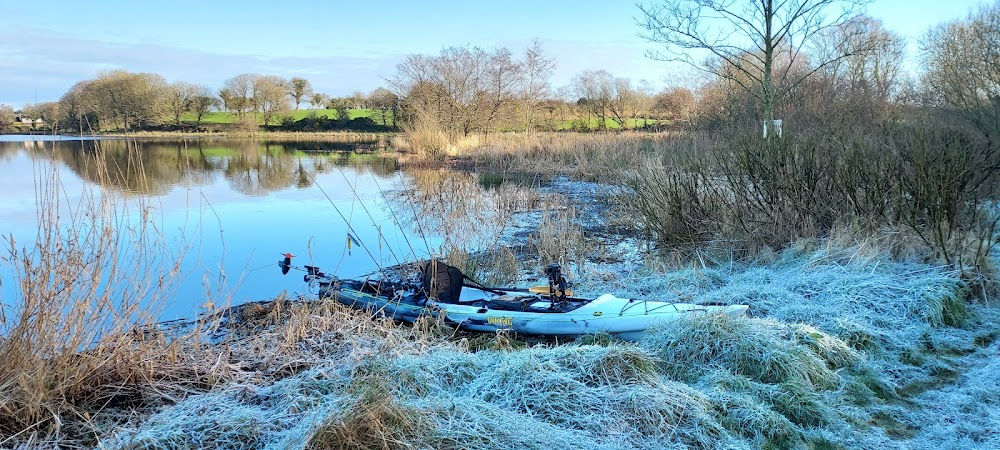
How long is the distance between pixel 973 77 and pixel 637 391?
13.2m

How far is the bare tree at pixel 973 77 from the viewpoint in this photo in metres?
10.1

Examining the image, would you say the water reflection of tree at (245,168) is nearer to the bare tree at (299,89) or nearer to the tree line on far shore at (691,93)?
the tree line on far shore at (691,93)

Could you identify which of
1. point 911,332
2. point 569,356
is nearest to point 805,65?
point 911,332

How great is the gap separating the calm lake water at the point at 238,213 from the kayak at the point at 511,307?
70 centimetres

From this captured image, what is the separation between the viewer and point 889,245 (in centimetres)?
595

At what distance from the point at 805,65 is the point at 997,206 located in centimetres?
1230

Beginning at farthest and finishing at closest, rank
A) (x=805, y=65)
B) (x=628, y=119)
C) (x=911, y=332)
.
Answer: (x=628, y=119) → (x=805, y=65) → (x=911, y=332)

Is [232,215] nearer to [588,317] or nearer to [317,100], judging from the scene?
[588,317]

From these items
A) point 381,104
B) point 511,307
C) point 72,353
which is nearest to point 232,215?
point 511,307

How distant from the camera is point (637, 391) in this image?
3.08 metres

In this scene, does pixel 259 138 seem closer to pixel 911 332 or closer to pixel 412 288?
pixel 412 288

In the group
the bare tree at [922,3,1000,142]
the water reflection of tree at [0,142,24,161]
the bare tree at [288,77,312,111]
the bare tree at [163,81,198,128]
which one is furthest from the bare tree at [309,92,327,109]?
the bare tree at [922,3,1000,142]

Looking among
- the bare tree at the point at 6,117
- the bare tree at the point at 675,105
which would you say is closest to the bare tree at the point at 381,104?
the bare tree at the point at 675,105

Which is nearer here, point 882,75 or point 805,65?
point 805,65
